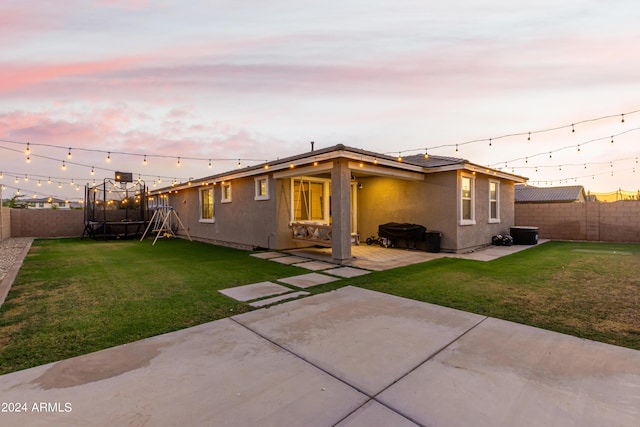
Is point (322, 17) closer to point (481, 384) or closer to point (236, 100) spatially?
point (236, 100)

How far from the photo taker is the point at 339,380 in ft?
7.23

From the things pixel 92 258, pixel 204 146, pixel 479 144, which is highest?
pixel 204 146

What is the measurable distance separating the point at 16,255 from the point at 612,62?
17564 mm

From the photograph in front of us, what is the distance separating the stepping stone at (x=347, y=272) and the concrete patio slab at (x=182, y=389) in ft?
11.0

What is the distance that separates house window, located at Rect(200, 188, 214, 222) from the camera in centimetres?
1283

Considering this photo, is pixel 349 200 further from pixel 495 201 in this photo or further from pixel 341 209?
pixel 495 201

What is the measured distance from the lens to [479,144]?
34.8 ft

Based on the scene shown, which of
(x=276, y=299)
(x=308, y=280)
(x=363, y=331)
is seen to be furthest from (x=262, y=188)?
(x=363, y=331)

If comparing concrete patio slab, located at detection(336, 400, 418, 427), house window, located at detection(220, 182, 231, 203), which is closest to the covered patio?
house window, located at detection(220, 182, 231, 203)

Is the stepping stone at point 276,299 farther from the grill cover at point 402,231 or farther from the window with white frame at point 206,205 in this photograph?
the window with white frame at point 206,205

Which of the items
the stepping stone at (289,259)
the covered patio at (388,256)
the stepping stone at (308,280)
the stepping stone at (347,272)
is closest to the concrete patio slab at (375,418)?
the stepping stone at (308,280)

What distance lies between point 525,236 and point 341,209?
26.8ft

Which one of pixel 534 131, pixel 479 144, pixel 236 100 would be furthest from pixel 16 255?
pixel 534 131

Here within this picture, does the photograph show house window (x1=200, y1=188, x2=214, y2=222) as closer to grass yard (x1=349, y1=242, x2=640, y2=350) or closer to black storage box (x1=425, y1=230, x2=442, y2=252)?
black storage box (x1=425, y1=230, x2=442, y2=252)
